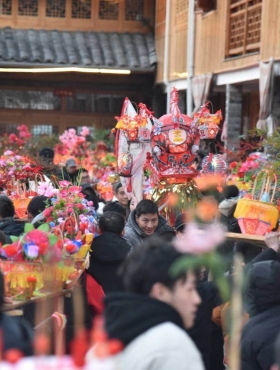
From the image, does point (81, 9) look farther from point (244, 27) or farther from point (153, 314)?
point (153, 314)

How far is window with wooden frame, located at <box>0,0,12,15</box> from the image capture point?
23484mm

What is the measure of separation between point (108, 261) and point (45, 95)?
1761cm

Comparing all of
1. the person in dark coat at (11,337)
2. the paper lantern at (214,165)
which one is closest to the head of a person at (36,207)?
the paper lantern at (214,165)

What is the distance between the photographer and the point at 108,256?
6.75 meters

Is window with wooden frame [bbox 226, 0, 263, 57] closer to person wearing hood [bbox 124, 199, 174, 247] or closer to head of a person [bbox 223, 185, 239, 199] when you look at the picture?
head of a person [bbox 223, 185, 239, 199]

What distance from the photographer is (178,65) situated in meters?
21.2

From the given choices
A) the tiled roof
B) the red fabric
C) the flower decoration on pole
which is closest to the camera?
the red fabric

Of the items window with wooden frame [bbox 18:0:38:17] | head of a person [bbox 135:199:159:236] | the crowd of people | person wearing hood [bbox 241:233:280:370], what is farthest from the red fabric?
window with wooden frame [bbox 18:0:38:17]

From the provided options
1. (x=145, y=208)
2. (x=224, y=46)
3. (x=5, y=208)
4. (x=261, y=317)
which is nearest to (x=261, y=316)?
(x=261, y=317)

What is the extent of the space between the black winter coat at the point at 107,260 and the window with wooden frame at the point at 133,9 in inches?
691

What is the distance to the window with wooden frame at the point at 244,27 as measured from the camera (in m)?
16.8

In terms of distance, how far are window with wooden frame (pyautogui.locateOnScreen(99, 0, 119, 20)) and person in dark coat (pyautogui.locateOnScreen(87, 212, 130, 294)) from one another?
57.1 ft

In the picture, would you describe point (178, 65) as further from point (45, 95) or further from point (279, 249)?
point (279, 249)

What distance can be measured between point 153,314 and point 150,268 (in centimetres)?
23
